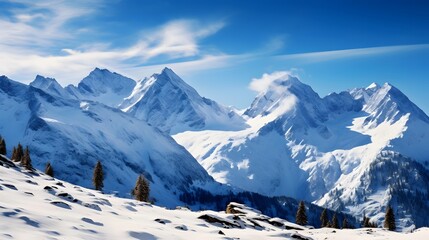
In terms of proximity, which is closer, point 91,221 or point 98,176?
point 91,221

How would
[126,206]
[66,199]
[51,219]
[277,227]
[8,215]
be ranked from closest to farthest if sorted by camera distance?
[8,215] → [51,219] → [66,199] → [126,206] → [277,227]

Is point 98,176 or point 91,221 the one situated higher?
point 98,176

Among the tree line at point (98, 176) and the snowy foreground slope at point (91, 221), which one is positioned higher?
the tree line at point (98, 176)

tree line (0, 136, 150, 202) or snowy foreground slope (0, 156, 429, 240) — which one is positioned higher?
tree line (0, 136, 150, 202)

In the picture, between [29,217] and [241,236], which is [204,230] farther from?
[29,217]

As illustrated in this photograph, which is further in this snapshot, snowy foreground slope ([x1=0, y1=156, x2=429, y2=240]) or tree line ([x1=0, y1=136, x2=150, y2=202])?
tree line ([x1=0, y1=136, x2=150, y2=202])

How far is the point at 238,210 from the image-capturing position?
82.3m

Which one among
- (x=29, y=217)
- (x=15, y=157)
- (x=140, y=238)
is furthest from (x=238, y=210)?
(x=15, y=157)

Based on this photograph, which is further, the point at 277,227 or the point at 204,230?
the point at 277,227

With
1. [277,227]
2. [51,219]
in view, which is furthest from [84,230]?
[277,227]

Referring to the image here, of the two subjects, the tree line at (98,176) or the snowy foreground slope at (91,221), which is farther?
the tree line at (98,176)

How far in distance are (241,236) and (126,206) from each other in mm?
19788

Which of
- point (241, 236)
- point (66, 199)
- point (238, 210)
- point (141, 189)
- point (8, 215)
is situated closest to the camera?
point (8, 215)

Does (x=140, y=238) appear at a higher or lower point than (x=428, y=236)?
lower
